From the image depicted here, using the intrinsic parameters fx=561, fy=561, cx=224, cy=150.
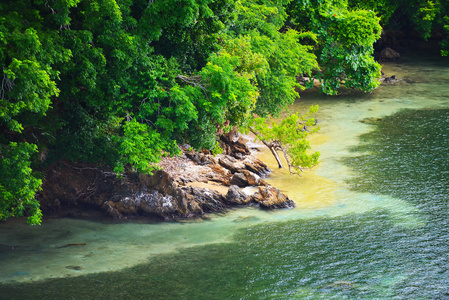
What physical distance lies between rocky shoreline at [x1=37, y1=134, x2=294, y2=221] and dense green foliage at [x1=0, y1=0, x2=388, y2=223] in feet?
3.73

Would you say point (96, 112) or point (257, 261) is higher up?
point (96, 112)

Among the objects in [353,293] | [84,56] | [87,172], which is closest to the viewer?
[353,293]

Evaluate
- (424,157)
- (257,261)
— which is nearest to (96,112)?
(257,261)

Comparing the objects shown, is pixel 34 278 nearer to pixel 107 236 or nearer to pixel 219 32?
pixel 107 236

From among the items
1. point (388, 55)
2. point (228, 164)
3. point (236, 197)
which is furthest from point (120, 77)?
point (388, 55)

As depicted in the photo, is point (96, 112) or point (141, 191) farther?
point (141, 191)

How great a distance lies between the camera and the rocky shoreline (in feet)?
70.5

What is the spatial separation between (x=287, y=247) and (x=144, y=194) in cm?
618

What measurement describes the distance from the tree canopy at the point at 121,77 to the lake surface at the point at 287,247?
81.7 inches

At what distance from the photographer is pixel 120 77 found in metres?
18.3

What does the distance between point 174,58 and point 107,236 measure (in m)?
6.70

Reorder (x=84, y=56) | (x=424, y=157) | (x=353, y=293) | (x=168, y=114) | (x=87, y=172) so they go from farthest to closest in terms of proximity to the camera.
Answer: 1. (x=424, y=157)
2. (x=87, y=172)
3. (x=168, y=114)
4. (x=84, y=56)
5. (x=353, y=293)

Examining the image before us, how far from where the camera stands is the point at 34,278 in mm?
16141

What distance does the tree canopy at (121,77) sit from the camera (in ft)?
49.8
